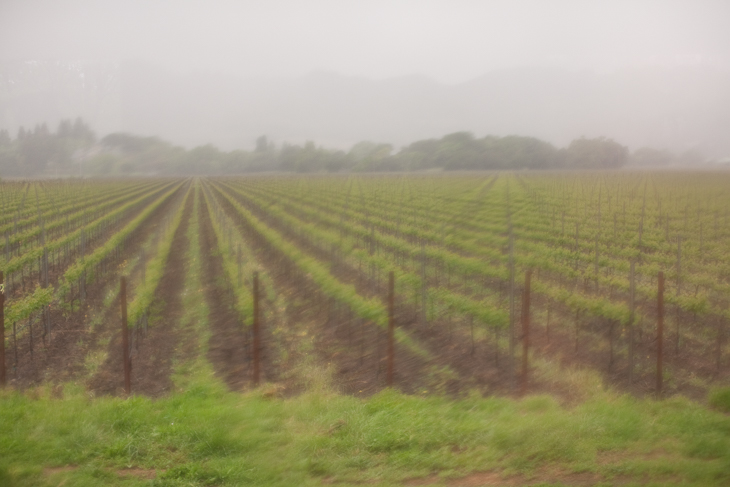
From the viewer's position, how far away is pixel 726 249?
12.2 metres

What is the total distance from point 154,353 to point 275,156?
2519cm

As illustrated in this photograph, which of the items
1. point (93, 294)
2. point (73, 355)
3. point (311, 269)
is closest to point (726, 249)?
point (311, 269)

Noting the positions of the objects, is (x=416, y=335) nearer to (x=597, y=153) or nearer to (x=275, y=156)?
(x=597, y=153)

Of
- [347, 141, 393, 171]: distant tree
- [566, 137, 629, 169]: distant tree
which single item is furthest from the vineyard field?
[347, 141, 393, 171]: distant tree

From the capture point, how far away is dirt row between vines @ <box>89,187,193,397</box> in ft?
23.8

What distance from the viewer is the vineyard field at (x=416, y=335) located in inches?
169

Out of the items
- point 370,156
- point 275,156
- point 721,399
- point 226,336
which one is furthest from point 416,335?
point 275,156

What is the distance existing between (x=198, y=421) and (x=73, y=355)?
14.9ft

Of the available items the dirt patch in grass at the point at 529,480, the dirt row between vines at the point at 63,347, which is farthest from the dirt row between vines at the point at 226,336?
the dirt patch in grass at the point at 529,480

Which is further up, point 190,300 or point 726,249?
point 726,249

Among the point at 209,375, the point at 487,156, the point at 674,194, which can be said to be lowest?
the point at 209,375

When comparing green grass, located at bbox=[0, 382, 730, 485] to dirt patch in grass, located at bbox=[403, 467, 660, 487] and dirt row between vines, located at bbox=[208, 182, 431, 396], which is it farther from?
dirt row between vines, located at bbox=[208, 182, 431, 396]

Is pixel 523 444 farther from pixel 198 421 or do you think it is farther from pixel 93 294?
pixel 93 294

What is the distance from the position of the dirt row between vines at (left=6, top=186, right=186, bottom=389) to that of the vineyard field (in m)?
0.05
